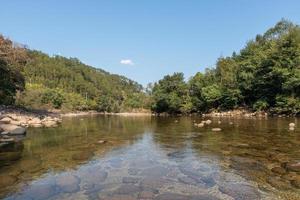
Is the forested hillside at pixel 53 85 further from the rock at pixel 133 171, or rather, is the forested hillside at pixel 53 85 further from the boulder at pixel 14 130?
the rock at pixel 133 171

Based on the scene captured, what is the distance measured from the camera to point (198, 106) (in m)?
58.8

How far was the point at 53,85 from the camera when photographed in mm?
125000

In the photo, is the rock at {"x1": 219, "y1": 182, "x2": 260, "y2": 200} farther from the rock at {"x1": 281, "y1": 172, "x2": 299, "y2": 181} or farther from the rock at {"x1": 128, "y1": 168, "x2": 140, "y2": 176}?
the rock at {"x1": 128, "y1": 168, "x2": 140, "y2": 176}

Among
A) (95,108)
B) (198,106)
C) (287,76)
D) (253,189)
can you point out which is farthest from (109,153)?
(95,108)

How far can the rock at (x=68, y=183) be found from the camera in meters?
8.38

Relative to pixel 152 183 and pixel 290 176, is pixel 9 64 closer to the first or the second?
pixel 152 183

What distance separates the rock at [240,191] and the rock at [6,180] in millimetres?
5804

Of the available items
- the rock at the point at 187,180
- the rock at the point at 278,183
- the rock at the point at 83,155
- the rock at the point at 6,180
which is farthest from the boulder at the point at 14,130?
the rock at the point at 278,183

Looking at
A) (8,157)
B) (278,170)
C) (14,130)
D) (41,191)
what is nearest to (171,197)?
(41,191)

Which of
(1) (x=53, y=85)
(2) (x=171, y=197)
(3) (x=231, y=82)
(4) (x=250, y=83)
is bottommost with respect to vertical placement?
(2) (x=171, y=197)

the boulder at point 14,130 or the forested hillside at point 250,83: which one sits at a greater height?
Result: the forested hillside at point 250,83

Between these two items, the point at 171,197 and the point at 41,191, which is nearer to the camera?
the point at 171,197

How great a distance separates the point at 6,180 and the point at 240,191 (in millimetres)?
6549

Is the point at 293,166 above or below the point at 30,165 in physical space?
above
